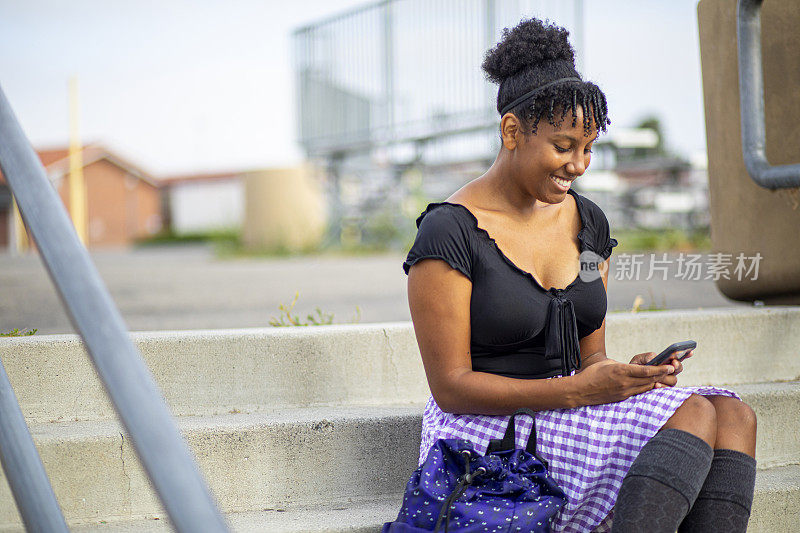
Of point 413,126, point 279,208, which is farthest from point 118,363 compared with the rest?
point 279,208

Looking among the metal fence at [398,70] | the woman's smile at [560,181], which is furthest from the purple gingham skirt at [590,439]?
the metal fence at [398,70]

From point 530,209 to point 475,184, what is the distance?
0.54ft

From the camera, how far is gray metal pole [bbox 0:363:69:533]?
1.44 m

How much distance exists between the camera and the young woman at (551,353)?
66.9 inches

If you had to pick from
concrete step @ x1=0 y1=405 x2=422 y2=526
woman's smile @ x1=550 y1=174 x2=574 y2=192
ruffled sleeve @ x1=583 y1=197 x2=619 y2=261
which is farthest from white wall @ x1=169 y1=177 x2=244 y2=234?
woman's smile @ x1=550 y1=174 x2=574 y2=192

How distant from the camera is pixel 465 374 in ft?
6.06

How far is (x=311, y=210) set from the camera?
30.1 feet

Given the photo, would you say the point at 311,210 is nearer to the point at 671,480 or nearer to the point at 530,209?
the point at 530,209

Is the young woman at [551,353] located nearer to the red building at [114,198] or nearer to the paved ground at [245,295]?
the paved ground at [245,295]

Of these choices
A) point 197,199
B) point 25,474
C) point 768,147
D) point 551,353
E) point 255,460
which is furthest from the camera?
point 197,199

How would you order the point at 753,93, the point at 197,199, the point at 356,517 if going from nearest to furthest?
1. the point at 356,517
2. the point at 753,93
3. the point at 197,199

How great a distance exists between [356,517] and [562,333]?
0.74m

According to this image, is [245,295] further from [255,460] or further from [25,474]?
[25,474]

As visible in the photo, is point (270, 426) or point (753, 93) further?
point (753, 93)
